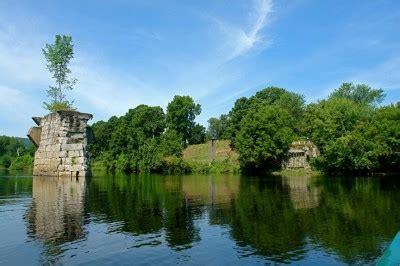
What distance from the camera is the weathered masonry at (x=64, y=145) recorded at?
59.6 metres

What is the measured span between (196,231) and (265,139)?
68.1 metres

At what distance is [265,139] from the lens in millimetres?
87000

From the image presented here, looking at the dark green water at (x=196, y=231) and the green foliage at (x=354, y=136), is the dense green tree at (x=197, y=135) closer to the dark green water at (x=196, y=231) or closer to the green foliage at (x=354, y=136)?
the green foliage at (x=354, y=136)

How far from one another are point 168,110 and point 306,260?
11006 centimetres

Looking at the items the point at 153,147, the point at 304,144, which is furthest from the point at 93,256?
the point at 153,147

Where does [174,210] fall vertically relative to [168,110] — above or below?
below

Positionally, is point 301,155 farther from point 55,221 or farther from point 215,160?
point 55,221

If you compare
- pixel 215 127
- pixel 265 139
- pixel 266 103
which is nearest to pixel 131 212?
pixel 265 139

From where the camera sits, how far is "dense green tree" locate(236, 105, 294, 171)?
8656 centimetres

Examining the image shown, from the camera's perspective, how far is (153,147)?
353 ft

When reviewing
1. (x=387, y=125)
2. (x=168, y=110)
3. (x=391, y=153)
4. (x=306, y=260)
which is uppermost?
(x=168, y=110)

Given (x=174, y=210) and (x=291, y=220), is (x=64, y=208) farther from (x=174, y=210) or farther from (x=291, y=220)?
(x=291, y=220)

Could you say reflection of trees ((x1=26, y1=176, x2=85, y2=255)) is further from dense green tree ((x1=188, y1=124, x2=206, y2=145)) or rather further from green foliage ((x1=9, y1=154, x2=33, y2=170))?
green foliage ((x1=9, y1=154, x2=33, y2=170))

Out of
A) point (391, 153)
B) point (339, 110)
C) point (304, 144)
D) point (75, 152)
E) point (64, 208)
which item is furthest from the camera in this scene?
point (304, 144)
